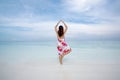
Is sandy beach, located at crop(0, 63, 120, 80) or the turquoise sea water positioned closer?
sandy beach, located at crop(0, 63, 120, 80)

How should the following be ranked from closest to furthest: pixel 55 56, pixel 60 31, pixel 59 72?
1. pixel 59 72
2. pixel 60 31
3. pixel 55 56

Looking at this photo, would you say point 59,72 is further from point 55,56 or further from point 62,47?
point 55,56

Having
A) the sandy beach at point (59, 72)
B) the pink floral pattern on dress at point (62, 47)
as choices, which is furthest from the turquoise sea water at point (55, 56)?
the sandy beach at point (59, 72)

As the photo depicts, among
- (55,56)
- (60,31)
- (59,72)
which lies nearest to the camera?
(59,72)

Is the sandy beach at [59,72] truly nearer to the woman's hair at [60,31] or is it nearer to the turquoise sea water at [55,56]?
the turquoise sea water at [55,56]

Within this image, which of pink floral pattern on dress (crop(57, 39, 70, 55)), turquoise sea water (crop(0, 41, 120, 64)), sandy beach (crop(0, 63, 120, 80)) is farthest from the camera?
turquoise sea water (crop(0, 41, 120, 64))

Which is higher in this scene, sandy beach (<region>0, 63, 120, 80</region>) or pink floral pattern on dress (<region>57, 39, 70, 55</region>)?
pink floral pattern on dress (<region>57, 39, 70, 55</region>)

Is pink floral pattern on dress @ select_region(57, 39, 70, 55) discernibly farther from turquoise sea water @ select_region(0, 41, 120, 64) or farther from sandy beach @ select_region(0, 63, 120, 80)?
sandy beach @ select_region(0, 63, 120, 80)

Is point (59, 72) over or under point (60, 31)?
under

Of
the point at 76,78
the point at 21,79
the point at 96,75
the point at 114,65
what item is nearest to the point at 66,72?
the point at 76,78

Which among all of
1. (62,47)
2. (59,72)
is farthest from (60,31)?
(59,72)

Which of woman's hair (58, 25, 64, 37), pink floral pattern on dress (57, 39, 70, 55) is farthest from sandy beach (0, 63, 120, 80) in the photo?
woman's hair (58, 25, 64, 37)

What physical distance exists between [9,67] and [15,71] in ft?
1.24

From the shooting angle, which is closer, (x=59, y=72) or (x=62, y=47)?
(x=59, y=72)
